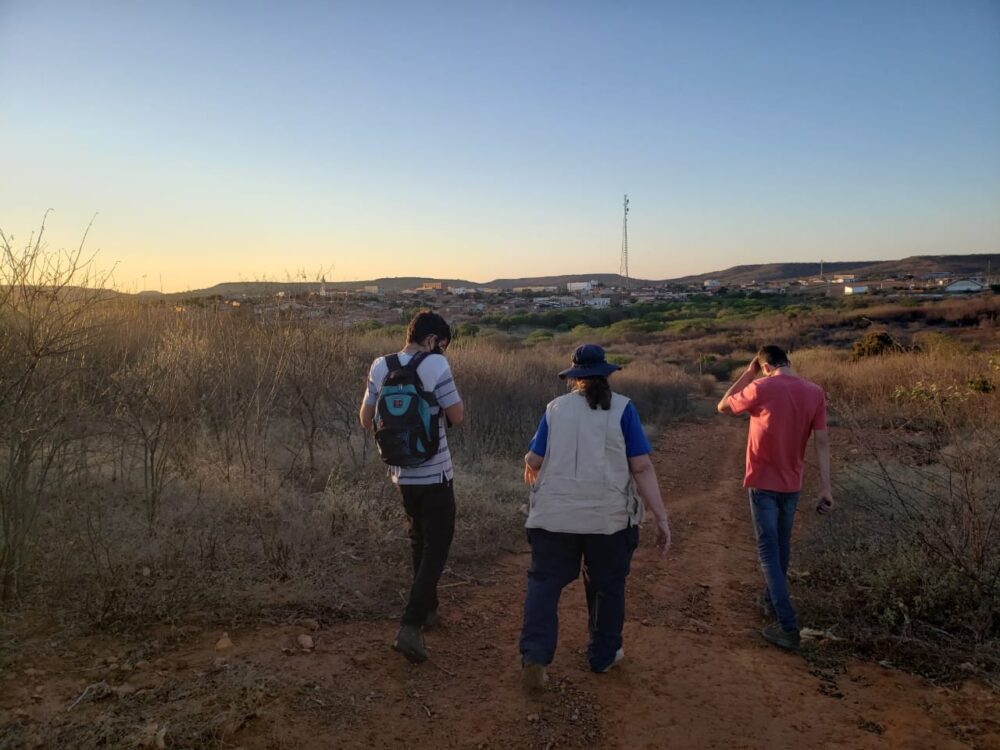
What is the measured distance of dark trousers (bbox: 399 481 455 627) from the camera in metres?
4.06

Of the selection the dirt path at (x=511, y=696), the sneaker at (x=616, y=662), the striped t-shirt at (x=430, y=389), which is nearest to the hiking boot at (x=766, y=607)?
the dirt path at (x=511, y=696)

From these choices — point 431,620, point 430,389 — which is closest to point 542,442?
point 430,389

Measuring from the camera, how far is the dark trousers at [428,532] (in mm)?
4062

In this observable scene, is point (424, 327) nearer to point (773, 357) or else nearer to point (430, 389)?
point (430, 389)

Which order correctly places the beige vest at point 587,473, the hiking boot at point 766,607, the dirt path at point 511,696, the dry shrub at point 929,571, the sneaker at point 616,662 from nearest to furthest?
1. the dirt path at point 511,696
2. the beige vest at point 587,473
3. the sneaker at point 616,662
4. the dry shrub at point 929,571
5. the hiking boot at point 766,607

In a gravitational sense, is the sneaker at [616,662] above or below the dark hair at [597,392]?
below

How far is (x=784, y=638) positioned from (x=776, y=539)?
63 centimetres

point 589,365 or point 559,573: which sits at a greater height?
point 589,365

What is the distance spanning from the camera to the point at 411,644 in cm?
404

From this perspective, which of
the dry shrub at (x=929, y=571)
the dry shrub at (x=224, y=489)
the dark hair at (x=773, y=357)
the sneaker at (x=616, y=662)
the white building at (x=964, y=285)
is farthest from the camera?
the white building at (x=964, y=285)

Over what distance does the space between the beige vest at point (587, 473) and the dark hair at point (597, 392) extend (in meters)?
0.03

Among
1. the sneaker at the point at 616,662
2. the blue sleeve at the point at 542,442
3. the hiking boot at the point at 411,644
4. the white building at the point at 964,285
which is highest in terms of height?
the white building at the point at 964,285

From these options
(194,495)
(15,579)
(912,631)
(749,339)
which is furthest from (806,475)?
(749,339)

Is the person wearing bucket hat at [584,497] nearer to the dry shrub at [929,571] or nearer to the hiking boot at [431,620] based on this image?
the hiking boot at [431,620]
